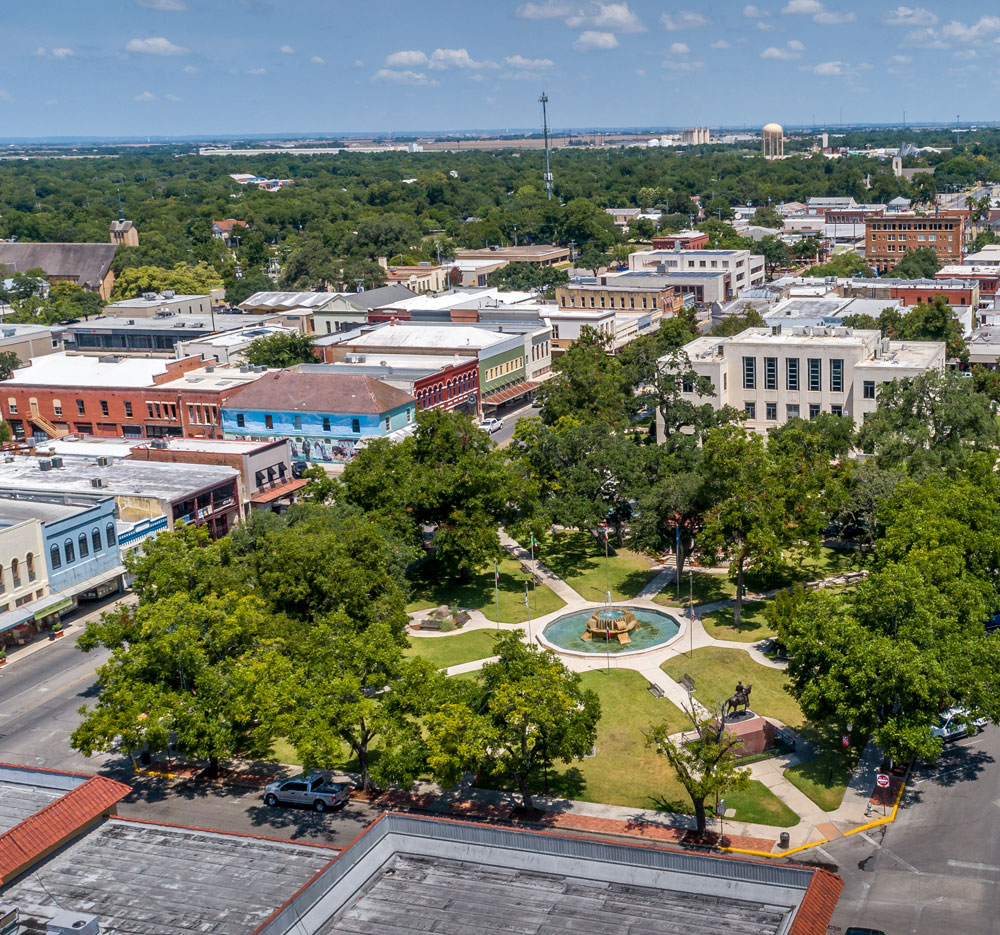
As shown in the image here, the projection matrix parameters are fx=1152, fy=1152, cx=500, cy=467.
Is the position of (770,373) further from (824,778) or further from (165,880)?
(165,880)

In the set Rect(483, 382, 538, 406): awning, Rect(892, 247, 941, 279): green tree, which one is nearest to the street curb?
Rect(483, 382, 538, 406): awning

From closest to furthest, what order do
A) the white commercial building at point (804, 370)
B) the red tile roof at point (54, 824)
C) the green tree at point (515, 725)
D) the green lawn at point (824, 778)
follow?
1. the red tile roof at point (54, 824)
2. the green tree at point (515, 725)
3. the green lawn at point (824, 778)
4. the white commercial building at point (804, 370)

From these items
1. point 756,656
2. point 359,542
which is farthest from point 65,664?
point 756,656

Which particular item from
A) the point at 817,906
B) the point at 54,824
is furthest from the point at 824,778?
the point at 54,824

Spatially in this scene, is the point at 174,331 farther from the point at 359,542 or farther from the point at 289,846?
the point at 289,846

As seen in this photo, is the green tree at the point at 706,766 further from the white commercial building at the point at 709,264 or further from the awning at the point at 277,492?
the white commercial building at the point at 709,264

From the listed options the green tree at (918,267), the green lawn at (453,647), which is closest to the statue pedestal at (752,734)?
the green lawn at (453,647)
